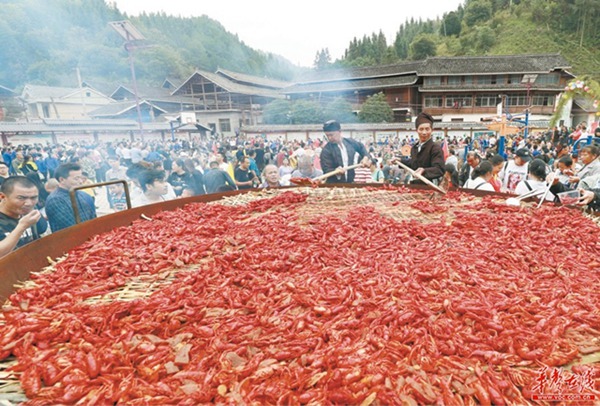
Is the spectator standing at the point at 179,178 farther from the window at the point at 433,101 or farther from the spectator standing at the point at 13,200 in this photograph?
the window at the point at 433,101

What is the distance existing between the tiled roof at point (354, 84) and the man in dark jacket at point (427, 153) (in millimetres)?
30517

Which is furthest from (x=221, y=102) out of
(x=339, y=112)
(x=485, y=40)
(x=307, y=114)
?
(x=485, y=40)

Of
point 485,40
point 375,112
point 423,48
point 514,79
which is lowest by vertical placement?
point 375,112

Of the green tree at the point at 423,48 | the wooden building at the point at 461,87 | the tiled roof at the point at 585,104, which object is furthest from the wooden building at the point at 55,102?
the tiled roof at the point at 585,104

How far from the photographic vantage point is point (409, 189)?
4723 mm

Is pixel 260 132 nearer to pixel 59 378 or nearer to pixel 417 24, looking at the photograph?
pixel 59 378

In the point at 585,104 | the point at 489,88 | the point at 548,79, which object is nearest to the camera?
the point at 489,88

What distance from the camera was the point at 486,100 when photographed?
1249 inches

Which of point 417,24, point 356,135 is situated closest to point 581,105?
point 356,135

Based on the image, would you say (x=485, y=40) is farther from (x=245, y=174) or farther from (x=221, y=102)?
(x=245, y=174)

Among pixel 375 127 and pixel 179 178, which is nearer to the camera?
pixel 179 178

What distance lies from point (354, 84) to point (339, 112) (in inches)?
251

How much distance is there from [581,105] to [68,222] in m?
41.7

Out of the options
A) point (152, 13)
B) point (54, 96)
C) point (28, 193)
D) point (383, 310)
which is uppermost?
point (152, 13)
